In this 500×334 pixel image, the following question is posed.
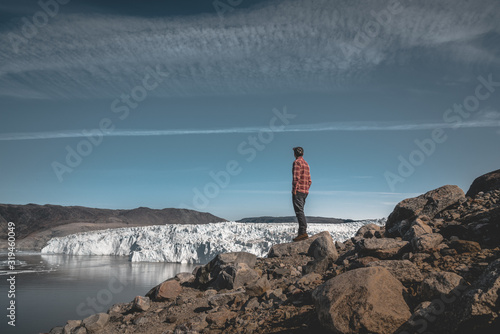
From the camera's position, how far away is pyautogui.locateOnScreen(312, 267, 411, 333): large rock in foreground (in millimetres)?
2672

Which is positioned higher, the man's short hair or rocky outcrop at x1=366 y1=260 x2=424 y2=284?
the man's short hair

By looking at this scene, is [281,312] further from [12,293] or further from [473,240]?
[12,293]

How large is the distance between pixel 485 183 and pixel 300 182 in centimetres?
371

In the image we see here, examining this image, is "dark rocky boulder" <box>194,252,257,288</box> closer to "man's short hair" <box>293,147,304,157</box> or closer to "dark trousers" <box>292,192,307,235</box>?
"dark trousers" <box>292,192,307,235</box>

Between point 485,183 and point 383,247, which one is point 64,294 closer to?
point 383,247

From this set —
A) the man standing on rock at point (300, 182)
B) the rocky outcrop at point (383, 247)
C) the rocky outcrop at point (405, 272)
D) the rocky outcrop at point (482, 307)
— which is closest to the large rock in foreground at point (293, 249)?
the man standing on rock at point (300, 182)

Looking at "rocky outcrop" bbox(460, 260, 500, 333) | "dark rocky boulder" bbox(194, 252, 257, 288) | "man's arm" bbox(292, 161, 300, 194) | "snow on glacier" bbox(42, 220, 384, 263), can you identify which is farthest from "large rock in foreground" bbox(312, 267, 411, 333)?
"snow on glacier" bbox(42, 220, 384, 263)

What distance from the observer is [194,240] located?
30.5 m

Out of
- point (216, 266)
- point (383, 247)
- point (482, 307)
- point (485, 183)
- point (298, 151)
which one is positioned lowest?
point (216, 266)

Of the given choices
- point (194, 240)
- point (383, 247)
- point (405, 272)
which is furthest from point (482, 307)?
point (194, 240)

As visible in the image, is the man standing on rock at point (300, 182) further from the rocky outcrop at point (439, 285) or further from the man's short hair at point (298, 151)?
the rocky outcrop at point (439, 285)

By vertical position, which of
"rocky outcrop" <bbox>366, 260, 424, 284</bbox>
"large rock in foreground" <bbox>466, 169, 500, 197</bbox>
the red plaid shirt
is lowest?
"rocky outcrop" <bbox>366, 260, 424, 284</bbox>

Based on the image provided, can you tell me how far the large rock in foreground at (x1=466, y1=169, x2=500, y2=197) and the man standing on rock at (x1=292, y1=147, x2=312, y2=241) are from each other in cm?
336

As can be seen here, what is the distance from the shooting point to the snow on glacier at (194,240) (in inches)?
1028
